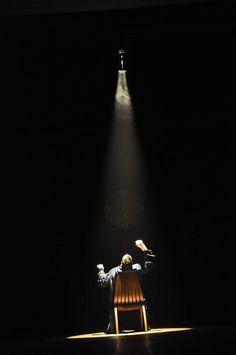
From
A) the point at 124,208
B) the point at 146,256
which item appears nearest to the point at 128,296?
the point at 146,256

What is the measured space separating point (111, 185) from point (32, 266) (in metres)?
1.48

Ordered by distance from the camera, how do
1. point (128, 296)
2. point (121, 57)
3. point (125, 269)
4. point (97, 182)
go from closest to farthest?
point (128, 296)
point (125, 269)
point (121, 57)
point (97, 182)

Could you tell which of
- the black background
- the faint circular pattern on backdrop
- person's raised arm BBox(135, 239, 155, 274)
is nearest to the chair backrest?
person's raised arm BBox(135, 239, 155, 274)

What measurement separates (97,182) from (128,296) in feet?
6.12

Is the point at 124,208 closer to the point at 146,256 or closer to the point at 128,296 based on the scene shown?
the point at 146,256

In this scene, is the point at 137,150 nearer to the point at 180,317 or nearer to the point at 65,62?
the point at 65,62

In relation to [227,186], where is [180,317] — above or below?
below

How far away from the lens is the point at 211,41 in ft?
14.9

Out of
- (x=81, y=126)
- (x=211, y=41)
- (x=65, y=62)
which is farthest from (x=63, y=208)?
(x=211, y=41)

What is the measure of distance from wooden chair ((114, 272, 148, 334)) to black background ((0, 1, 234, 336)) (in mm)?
979

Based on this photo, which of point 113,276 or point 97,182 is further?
point 97,182

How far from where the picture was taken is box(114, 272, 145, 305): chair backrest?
432cm

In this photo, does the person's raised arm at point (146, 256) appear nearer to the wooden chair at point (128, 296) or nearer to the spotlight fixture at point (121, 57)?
the wooden chair at point (128, 296)

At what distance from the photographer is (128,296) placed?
4.34 metres
